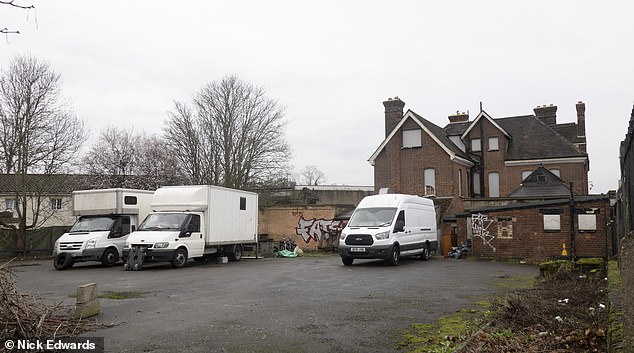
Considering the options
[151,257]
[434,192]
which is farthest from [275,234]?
[151,257]

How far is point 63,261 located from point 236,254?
6.80 m

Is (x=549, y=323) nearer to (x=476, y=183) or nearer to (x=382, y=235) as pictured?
(x=382, y=235)

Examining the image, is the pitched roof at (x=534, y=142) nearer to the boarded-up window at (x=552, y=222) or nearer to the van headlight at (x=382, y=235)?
the boarded-up window at (x=552, y=222)

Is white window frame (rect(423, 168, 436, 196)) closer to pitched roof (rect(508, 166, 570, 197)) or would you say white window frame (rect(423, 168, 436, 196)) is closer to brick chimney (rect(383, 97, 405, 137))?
brick chimney (rect(383, 97, 405, 137))

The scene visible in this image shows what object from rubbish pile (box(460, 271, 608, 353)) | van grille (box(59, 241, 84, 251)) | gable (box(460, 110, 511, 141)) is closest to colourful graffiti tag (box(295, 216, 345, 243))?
van grille (box(59, 241, 84, 251))

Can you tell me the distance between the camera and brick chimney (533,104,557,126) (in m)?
41.8

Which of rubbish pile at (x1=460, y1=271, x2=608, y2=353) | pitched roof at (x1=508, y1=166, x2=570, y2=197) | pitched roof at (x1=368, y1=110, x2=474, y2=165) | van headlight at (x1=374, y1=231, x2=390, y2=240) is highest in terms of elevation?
pitched roof at (x1=368, y1=110, x2=474, y2=165)

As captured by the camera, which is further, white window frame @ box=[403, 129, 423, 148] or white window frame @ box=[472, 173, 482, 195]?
white window frame @ box=[472, 173, 482, 195]

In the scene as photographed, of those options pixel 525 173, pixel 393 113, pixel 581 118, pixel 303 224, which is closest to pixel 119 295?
pixel 303 224

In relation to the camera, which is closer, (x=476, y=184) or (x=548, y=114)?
(x=476, y=184)

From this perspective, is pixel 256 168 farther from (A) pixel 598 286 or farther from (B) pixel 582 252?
(A) pixel 598 286

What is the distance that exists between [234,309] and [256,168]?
90.5 ft

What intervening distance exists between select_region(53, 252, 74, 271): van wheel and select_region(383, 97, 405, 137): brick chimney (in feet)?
77.9

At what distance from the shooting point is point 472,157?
3875cm
